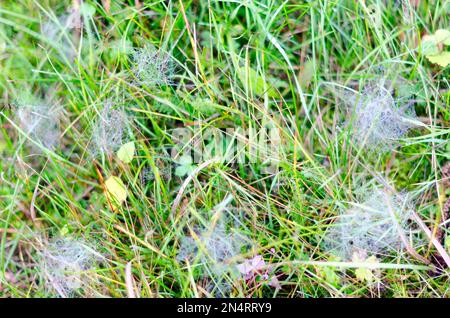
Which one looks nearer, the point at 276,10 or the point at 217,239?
the point at 217,239

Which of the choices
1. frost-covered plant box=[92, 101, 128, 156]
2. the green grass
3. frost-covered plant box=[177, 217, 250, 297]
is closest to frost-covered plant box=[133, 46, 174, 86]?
the green grass

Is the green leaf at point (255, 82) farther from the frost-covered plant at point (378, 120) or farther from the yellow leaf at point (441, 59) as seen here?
the yellow leaf at point (441, 59)

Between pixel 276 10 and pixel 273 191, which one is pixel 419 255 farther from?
pixel 276 10

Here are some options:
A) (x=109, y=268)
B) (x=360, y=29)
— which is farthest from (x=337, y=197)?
(x=109, y=268)

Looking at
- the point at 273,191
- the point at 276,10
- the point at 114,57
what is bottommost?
the point at 273,191

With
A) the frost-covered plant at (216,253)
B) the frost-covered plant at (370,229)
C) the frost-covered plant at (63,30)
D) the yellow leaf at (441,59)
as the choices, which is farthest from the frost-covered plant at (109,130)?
the yellow leaf at (441,59)

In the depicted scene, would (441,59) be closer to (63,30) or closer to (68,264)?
(63,30)

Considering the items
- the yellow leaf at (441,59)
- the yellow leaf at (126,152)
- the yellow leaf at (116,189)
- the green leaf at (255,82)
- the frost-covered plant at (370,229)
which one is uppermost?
the yellow leaf at (441,59)
